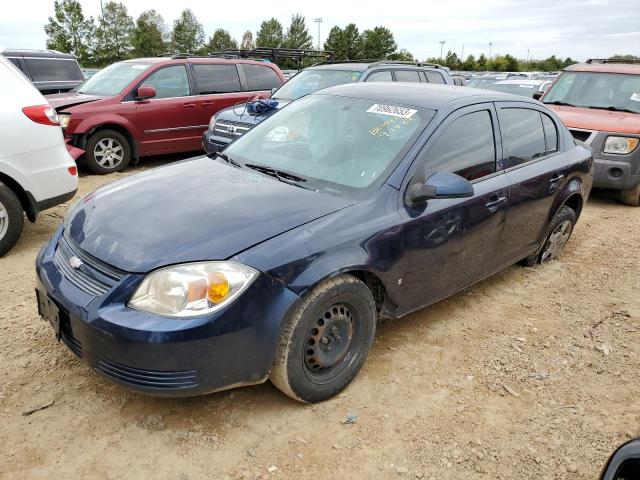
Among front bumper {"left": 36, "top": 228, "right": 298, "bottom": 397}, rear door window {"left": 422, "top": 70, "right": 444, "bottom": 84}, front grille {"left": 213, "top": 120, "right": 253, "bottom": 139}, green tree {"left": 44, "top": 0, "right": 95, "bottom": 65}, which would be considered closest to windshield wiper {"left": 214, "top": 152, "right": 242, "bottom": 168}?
front bumper {"left": 36, "top": 228, "right": 298, "bottom": 397}

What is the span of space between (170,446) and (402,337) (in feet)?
5.63

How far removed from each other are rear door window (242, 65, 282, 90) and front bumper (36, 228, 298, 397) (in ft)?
24.7

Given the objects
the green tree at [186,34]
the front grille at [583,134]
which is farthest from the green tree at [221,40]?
the front grille at [583,134]

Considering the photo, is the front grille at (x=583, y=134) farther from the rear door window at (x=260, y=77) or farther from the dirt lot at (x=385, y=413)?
the rear door window at (x=260, y=77)

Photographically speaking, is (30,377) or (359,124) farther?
(359,124)

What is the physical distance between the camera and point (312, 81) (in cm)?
795

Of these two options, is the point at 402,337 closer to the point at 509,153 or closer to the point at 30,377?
the point at 509,153

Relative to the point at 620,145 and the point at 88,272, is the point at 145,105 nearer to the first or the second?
the point at 88,272

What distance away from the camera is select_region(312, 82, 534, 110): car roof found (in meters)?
3.43

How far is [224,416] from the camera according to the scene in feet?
8.71

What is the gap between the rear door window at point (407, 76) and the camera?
8.16 metres

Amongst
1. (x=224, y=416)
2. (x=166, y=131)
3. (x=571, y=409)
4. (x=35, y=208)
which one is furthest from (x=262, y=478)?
(x=166, y=131)

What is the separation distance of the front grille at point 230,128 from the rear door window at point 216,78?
1701mm

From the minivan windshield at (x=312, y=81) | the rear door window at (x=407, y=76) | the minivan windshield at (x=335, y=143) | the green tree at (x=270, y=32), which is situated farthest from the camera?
the green tree at (x=270, y=32)
